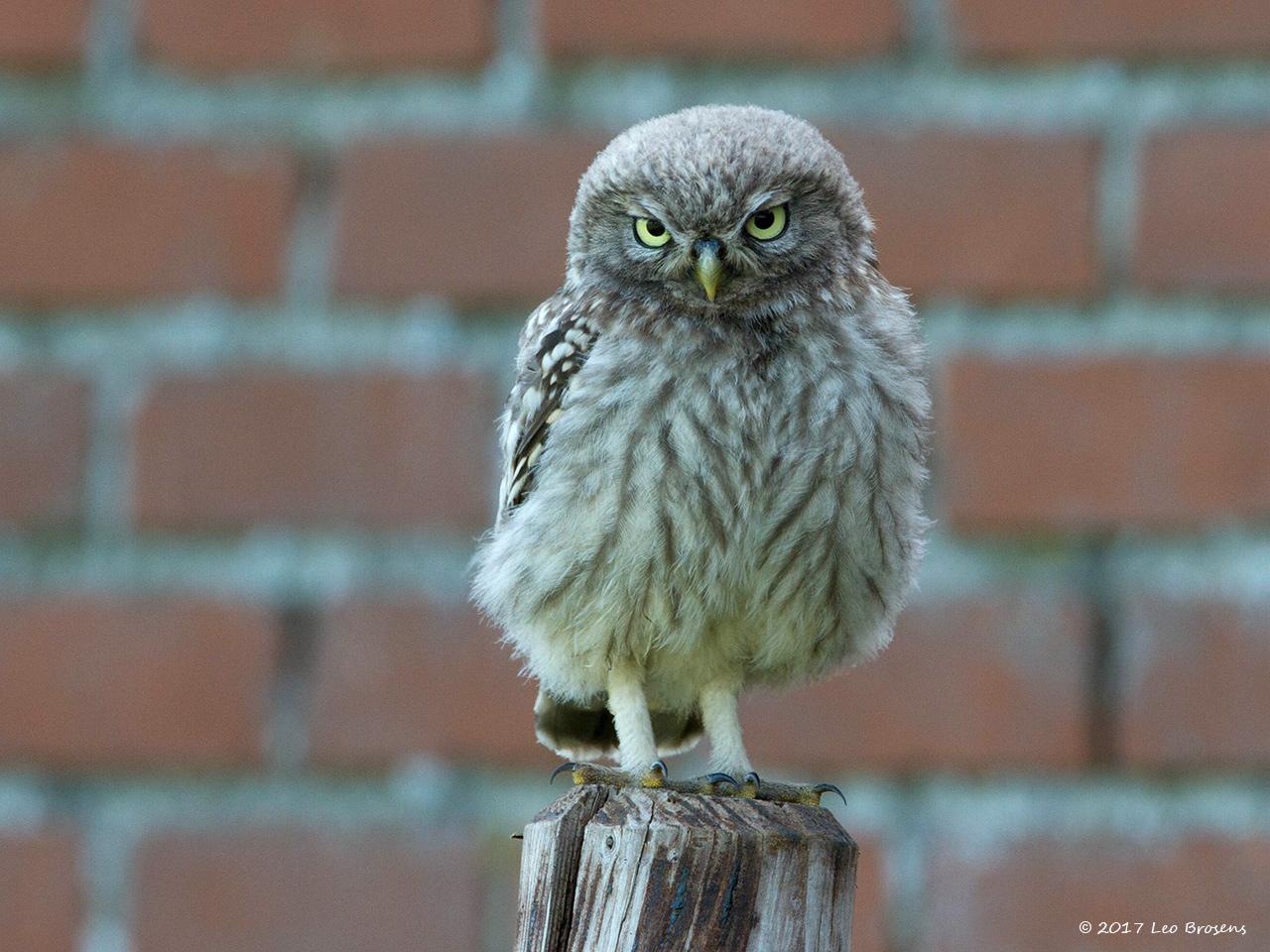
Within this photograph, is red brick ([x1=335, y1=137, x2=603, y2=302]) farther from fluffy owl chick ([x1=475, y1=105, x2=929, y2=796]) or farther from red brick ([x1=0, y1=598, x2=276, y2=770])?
red brick ([x1=0, y1=598, x2=276, y2=770])

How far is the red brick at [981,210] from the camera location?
A: 2.01 m

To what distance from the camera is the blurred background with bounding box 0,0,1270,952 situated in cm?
199

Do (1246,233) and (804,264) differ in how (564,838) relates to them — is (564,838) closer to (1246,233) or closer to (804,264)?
(804,264)

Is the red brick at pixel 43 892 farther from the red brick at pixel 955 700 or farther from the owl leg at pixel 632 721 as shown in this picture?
the red brick at pixel 955 700

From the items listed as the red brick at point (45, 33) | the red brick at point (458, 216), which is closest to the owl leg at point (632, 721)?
the red brick at point (458, 216)

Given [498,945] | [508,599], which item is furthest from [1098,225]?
[498,945]

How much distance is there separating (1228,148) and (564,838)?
1.19 m

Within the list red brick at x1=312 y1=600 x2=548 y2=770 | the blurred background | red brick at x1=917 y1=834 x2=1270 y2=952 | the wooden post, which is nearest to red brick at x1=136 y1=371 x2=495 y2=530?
the blurred background

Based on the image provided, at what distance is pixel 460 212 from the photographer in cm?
210

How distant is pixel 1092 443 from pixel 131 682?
1.12m

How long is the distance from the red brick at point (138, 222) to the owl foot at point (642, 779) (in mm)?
725

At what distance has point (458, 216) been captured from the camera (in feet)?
6.88

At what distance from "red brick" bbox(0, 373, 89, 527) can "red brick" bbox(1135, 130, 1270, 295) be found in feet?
3.98

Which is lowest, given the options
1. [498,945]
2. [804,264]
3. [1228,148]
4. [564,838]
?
[498,945]
